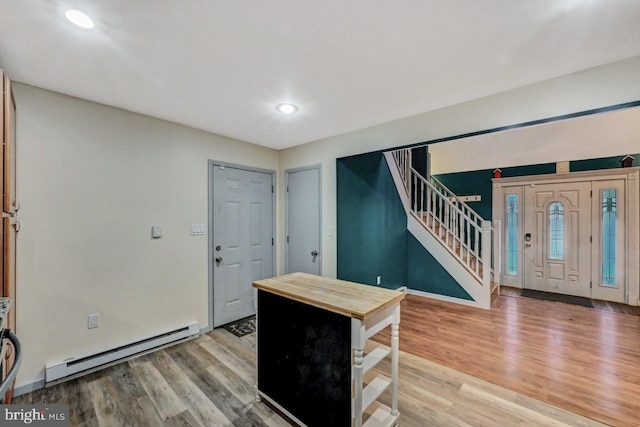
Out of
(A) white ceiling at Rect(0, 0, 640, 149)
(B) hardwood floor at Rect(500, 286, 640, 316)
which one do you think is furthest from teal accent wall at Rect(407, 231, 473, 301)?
(A) white ceiling at Rect(0, 0, 640, 149)

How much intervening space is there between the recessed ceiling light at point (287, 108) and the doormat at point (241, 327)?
2.49m

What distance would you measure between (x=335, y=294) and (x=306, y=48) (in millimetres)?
1534

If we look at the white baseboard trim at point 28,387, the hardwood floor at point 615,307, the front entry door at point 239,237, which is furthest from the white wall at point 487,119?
the white baseboard trim at point 28,387

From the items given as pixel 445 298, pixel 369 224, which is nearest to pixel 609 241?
pixel 445 298

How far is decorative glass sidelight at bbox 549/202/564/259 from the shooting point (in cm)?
462

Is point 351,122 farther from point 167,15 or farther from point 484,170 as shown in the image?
point 484,170

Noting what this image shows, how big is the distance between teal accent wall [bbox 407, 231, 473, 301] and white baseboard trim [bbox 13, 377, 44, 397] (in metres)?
4.60

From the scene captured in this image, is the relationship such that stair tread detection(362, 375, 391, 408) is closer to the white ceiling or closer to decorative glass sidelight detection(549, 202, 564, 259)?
the white ceiling

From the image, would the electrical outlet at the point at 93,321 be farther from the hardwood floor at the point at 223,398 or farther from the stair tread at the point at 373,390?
the stair tread at the point at 373,390

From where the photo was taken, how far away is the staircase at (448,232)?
3939 mm

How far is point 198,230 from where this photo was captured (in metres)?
3.05

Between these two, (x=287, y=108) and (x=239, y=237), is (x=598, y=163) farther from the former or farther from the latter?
(x=239, y=237)

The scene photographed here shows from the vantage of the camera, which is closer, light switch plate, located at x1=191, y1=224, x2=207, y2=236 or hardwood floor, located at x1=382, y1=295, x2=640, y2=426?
hardwood floor, located at x1=382, y1=295, x2=640, y2=426

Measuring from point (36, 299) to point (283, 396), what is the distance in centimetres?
206
